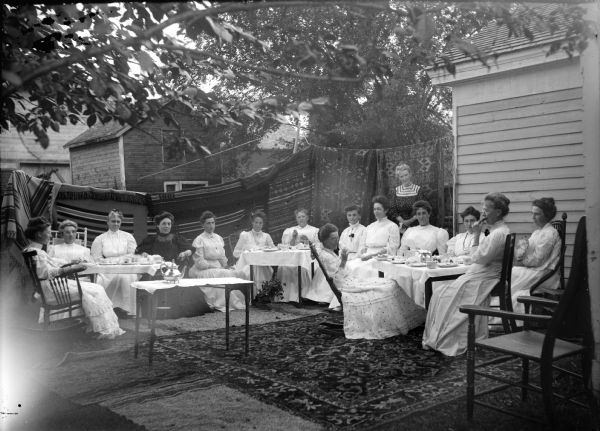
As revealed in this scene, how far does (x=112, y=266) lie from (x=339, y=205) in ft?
15.7

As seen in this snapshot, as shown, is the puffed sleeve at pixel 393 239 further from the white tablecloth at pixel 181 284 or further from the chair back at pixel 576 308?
the chair back at pixel 576 308

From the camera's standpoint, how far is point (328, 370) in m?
4.92

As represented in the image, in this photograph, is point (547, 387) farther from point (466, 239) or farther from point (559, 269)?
point (466, 239)

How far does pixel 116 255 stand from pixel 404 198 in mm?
4786

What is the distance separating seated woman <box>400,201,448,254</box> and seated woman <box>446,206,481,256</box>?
0.19 meters

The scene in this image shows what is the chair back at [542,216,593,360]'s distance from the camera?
324cm

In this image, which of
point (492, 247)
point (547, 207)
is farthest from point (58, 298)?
point (547, 207)

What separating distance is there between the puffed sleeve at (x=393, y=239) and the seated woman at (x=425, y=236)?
0.32 ft

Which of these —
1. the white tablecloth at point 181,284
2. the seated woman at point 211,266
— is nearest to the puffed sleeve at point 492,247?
the white tablecloth at point 181,284

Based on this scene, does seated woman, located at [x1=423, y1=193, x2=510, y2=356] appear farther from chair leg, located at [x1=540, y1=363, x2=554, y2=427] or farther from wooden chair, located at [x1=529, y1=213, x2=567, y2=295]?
chair leg, located at [x1=540, y1=363, x2=554, y2=427]

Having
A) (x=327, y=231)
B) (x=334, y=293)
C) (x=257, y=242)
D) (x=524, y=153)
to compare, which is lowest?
(x=334, y=293)

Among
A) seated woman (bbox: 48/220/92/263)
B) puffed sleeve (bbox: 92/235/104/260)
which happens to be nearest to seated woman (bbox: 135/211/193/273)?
puffed sleeve (bbox: 92/235/104/260)

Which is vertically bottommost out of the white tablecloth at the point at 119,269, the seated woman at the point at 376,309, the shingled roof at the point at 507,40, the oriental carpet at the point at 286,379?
the oriental carpet at the point at 286,379

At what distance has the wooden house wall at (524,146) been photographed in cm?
730
